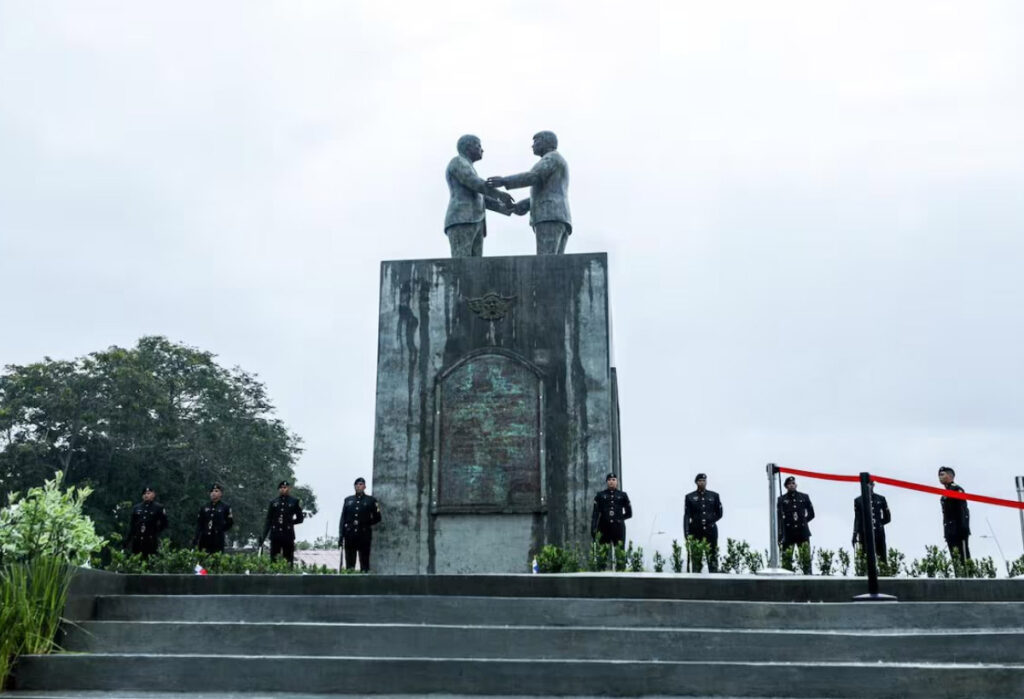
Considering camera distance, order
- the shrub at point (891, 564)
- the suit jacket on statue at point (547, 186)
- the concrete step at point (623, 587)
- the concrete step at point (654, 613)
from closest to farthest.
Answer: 1. the concrete step at point (654, 613)
2. the concrete step at point (623, 587)
3. the shrub at point (891, 564)
4. the suit jacket on statue at point (547, 186)

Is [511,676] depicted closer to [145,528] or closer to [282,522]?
[282,522]

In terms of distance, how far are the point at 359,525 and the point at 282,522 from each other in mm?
1297

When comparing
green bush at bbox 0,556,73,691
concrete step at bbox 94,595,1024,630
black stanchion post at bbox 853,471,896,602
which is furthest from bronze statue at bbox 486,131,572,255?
green bush at bbox 0,556,73,691

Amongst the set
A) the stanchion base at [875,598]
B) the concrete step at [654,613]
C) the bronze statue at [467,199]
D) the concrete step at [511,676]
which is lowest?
the concrete step at [511,676]

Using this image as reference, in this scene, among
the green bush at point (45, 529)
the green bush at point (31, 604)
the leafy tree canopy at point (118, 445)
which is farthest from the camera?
the leafy tree canopy at point (118, 445)

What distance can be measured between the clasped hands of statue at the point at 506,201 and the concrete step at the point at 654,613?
25.4ft

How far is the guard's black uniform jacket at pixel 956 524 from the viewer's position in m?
11.7

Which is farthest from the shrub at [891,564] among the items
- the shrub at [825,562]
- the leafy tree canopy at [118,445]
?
the leafy tree canopy at [118,445]

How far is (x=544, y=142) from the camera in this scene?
13.7m

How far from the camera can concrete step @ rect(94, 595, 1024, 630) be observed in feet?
21.8

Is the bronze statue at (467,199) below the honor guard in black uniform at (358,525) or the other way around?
the other way around

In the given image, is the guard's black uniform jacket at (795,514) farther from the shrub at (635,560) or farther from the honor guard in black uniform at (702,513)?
the shrub at (635,560)

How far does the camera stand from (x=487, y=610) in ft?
22.1

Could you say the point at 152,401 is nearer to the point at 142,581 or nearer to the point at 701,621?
the point at 142,581
